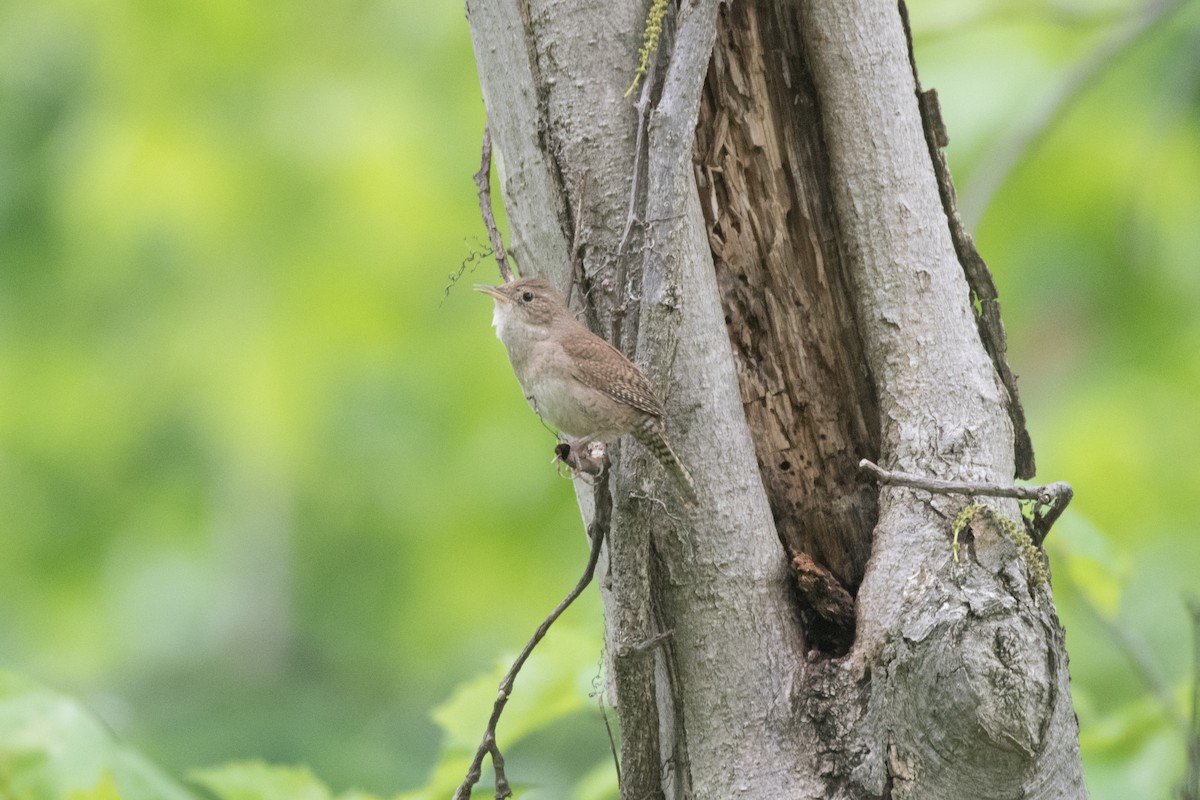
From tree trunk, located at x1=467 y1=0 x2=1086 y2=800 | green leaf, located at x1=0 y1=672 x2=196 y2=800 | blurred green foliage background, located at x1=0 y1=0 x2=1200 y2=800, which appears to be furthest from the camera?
blurred green foliage background, located at x1=0 y1=0 x2=1200 y2=800

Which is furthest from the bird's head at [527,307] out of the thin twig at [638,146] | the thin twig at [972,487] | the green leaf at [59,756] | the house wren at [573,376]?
the green leaf at [59,756]

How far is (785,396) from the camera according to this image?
254cm

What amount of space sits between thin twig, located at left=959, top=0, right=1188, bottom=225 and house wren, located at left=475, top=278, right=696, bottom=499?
147 cm

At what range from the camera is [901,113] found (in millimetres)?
2498

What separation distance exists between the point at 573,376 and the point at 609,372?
355 mm

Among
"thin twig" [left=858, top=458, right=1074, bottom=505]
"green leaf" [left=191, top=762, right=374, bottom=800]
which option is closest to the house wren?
"thin twig" [left=858, top=458, right=1074, bottom=505]

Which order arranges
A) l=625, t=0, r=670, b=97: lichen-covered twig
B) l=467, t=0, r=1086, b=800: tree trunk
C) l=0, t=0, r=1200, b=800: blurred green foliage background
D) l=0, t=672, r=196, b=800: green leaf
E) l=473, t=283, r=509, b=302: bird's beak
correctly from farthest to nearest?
l=0, t=0, r=1200, b=800: blurred green foliage background
l=473, t=283, r=509, b=302: bird's beak
l=0, t=672, r=196, b=800: green leaf
l=625, t=0, r=670, b=97: lichen-covered twig
l=467, t=0, r=1086, b=800: tree trunk

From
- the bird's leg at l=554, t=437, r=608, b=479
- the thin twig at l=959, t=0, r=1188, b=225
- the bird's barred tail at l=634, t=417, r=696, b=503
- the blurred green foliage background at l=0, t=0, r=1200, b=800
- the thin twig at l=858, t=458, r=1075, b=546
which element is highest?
the blurred green foliage background at l=0, t=0, r=1200, b=800

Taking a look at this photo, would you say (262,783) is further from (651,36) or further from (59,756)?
(651,36)

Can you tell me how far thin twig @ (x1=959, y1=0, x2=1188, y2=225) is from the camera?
11.9 feet

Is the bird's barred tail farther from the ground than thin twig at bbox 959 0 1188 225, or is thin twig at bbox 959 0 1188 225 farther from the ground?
thin twig at bbox 959 0 1188 225

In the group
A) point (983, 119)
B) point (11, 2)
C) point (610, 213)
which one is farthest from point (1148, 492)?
point (11, 2)

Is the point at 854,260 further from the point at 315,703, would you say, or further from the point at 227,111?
the point at 227,111

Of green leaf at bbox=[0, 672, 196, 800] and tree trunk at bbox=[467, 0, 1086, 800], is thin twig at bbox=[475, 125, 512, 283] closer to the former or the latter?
tree trunk at bbox=[467, 0, 1086, 800]
